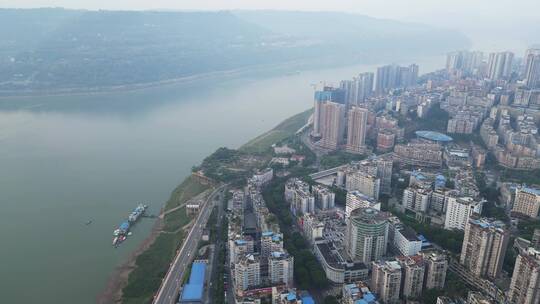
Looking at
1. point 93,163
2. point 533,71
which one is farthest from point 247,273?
point 533,71

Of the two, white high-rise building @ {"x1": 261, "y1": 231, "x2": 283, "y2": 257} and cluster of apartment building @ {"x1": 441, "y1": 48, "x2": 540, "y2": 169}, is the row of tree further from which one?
cluster of apartment building @ {"x1": 441, "y1": 48, "x2": 540, "y2": 169}

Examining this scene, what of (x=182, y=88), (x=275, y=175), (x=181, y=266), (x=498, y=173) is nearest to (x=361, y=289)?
(x=181, y=266)

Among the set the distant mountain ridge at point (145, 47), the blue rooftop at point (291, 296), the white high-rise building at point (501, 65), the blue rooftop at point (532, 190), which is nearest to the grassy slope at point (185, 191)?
the blue rooftop at point (291, 296)

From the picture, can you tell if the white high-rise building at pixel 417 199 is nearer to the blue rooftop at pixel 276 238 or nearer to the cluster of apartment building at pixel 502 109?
the blue rooftop at pixel 276 238

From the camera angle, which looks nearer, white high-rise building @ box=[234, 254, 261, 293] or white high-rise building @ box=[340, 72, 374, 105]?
white high-rise building @ box=[234, 254, 261, 293]

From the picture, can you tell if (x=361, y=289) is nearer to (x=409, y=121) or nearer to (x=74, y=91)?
(x=409, y=121)

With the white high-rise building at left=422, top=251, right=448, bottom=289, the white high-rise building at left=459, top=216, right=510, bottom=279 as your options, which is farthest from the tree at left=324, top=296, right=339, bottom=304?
the white high-rise building at left=459, top=216, right=510, bottom=279
